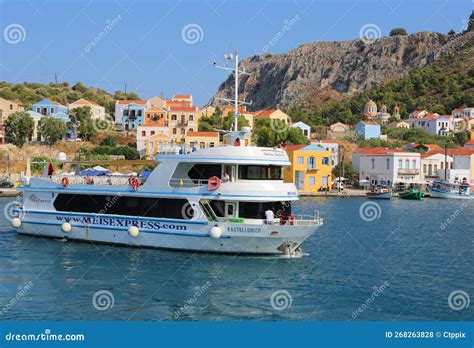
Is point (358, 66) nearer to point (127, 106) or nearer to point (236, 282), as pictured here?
point (127, 106)

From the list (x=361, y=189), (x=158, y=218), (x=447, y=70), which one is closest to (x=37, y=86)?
(x=361, y=189)

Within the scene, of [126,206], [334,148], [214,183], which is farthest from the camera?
[334,148]

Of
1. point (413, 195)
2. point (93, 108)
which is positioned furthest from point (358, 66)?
point (413, 195)

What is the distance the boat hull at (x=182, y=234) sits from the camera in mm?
21734

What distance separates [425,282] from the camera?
1969 centimetres

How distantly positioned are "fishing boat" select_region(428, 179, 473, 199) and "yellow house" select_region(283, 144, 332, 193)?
442 inches

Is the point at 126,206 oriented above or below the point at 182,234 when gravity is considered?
above

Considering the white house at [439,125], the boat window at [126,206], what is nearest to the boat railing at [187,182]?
the boat window at [126,206]

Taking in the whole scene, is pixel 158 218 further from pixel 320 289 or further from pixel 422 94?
pixel 422 94

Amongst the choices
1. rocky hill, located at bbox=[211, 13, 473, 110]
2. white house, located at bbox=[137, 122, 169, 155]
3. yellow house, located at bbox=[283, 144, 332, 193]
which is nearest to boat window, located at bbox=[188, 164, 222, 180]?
yellow house, located at bbox=[283, 144, 332, 193]

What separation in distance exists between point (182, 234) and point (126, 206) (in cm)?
305

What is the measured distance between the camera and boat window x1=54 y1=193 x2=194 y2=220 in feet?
75.7

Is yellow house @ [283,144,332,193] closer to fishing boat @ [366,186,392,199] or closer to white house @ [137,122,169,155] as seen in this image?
fishing boat @ [366,186,392,199]

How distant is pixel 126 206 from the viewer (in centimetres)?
2461
